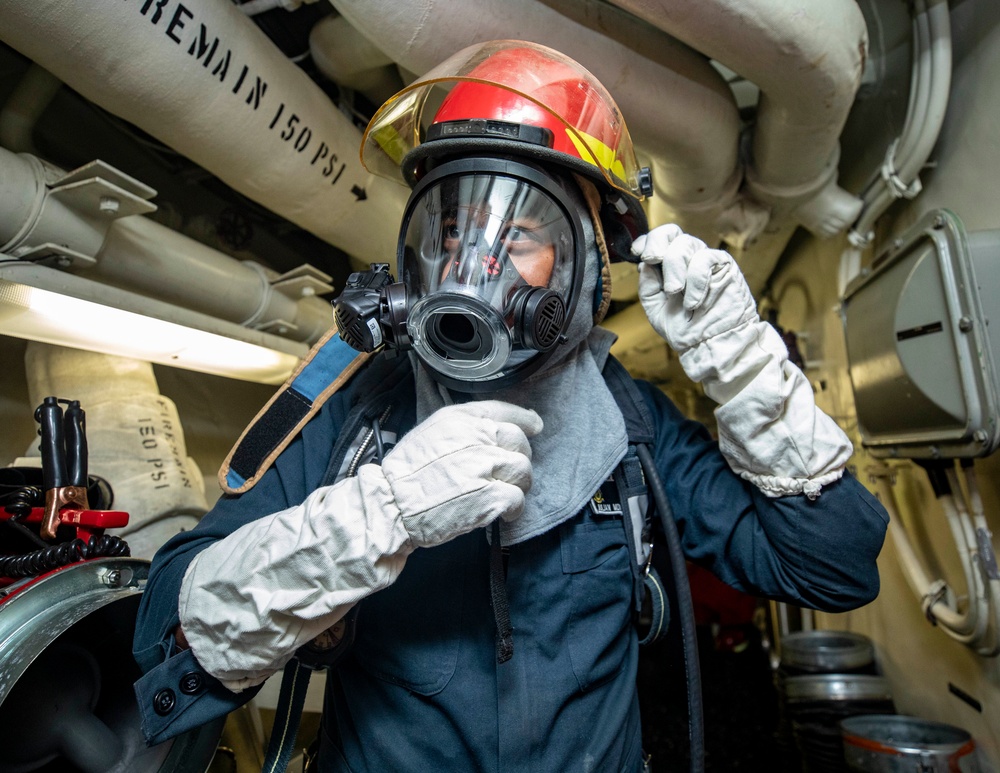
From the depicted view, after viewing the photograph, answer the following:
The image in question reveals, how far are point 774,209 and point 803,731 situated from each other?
80.5 inches

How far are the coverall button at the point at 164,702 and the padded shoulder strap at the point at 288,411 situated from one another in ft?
1.09

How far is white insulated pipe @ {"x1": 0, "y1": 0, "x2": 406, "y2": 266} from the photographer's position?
1.15 meters

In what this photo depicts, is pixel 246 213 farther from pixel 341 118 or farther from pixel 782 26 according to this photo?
pixel 782 26

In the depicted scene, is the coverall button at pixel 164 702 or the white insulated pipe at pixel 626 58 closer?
the coverall button at pixel 164 702

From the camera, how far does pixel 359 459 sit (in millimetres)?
1128

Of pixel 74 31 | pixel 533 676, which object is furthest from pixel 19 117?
pixel 533 676

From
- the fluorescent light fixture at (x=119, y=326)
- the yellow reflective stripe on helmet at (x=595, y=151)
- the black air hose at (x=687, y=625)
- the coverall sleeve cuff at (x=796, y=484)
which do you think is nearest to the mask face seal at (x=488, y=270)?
the yellow reflective stripe on helmet at (x=595, y=151)

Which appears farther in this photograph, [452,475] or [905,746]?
[905,746]

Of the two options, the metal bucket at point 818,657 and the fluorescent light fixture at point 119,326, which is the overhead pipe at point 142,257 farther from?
the metal bucket at point 818,657

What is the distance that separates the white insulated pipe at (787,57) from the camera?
4.33 feet

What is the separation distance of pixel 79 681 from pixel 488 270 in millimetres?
1145

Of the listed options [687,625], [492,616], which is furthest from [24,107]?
[687,625]

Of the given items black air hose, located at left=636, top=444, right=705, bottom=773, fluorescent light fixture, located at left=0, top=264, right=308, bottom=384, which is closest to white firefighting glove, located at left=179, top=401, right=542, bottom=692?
black air hose, located at left=636, top=444, right=705, bottom=773

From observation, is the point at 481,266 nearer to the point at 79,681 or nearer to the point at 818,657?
the point at 79,681
